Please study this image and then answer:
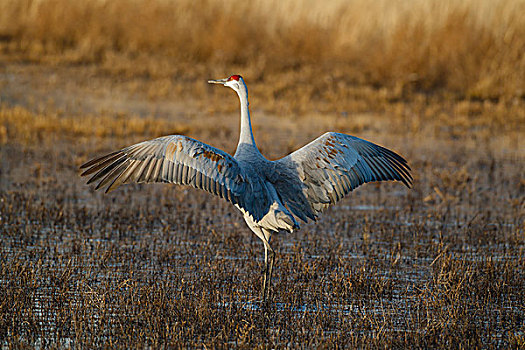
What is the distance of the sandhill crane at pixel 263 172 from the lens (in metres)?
6.40

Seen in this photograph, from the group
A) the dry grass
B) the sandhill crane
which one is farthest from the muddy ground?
the dry grass

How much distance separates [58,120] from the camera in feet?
44.4

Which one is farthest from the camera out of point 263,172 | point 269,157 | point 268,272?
point 269,157

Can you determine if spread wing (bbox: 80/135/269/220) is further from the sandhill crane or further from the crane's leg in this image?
the crane's leg

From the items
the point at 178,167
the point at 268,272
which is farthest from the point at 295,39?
the point at 178,167

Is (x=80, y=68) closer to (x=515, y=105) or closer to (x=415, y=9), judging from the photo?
(x=415, y=9)

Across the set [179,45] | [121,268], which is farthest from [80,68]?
[121,268]

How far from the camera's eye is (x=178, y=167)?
20.9 ft

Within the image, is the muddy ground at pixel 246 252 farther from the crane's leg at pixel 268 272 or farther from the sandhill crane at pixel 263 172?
the sandhill crane at pixel 263 172

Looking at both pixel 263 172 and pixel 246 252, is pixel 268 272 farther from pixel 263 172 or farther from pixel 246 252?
pixel 246 252

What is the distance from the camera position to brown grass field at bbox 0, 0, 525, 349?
20.1ft

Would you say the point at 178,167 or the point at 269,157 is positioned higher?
the point at 269,157

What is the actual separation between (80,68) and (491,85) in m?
8.11

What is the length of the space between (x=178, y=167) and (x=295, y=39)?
12574 mm
